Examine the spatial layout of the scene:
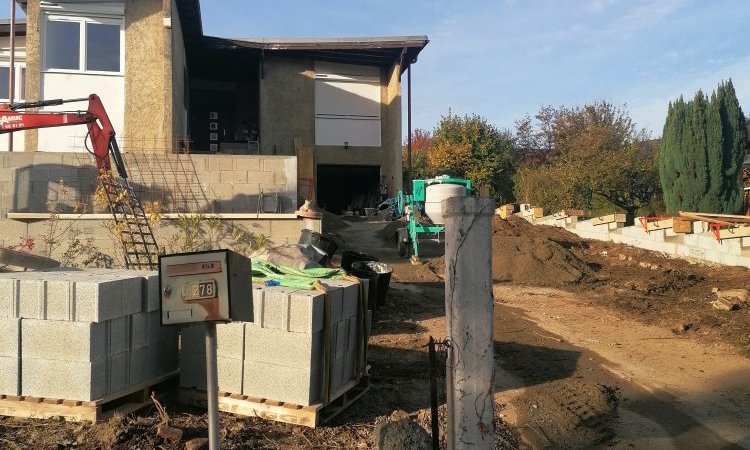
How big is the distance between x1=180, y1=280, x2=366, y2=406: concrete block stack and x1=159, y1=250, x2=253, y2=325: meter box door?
180cm

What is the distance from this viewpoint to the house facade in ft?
54.3

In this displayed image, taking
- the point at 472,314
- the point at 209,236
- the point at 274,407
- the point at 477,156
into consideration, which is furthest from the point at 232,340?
the point at 477,156

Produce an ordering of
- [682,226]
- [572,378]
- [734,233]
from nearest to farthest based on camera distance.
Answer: [572,378] < [734,233] < [682,226]

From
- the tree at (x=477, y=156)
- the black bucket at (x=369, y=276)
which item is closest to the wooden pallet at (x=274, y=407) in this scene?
the black bucket at (x=369, y=276)

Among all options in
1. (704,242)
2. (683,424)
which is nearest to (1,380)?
(683,424)

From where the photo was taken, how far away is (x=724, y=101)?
56.9ft

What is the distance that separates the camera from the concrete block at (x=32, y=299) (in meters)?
4.56

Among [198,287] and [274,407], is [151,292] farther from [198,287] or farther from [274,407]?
[198,287]

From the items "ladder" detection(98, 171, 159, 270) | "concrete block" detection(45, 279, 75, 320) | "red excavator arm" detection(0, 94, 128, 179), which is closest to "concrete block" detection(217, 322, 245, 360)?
"concrete block" detection(45, 279, 75, 320)

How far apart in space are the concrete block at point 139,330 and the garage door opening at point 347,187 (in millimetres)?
19888

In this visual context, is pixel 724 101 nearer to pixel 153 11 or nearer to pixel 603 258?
pixel 603 258

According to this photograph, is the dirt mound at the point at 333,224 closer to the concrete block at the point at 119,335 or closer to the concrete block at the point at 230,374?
the concrete block at the point at 230,374

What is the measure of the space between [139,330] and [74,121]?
8.43 meters

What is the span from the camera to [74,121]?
38.2 ft
